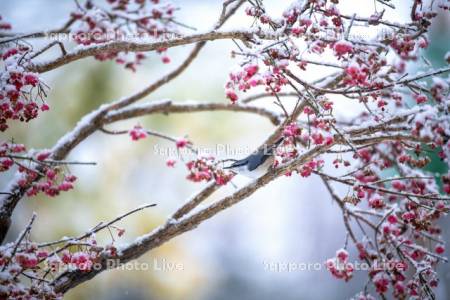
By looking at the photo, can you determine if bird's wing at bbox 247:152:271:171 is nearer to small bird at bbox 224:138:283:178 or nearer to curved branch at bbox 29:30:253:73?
small bird at bbox 224:138:283:178

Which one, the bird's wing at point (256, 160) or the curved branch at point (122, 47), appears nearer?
the curved branch at point (122, 47)

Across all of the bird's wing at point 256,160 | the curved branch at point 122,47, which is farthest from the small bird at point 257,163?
the curved branch at point 122,47

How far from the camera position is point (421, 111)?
7.66 feet

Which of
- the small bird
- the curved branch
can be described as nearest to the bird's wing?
the small bird

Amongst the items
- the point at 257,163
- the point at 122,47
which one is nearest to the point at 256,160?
the point at 257,163

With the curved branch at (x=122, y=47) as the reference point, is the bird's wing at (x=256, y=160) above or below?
below

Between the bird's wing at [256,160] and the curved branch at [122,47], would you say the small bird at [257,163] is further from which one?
the curved branch at [122,47]

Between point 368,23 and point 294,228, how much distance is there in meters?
10.4

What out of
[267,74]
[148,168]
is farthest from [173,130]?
[267,74]

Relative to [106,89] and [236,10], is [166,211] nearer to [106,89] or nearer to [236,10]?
[106,89]

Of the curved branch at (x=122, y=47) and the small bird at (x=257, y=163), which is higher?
the curved branch at (x=122, y=47)

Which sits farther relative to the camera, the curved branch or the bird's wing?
the bird's wing

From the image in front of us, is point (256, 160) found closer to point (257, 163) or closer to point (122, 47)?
point (257, 163)

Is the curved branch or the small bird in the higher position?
the curved branch
